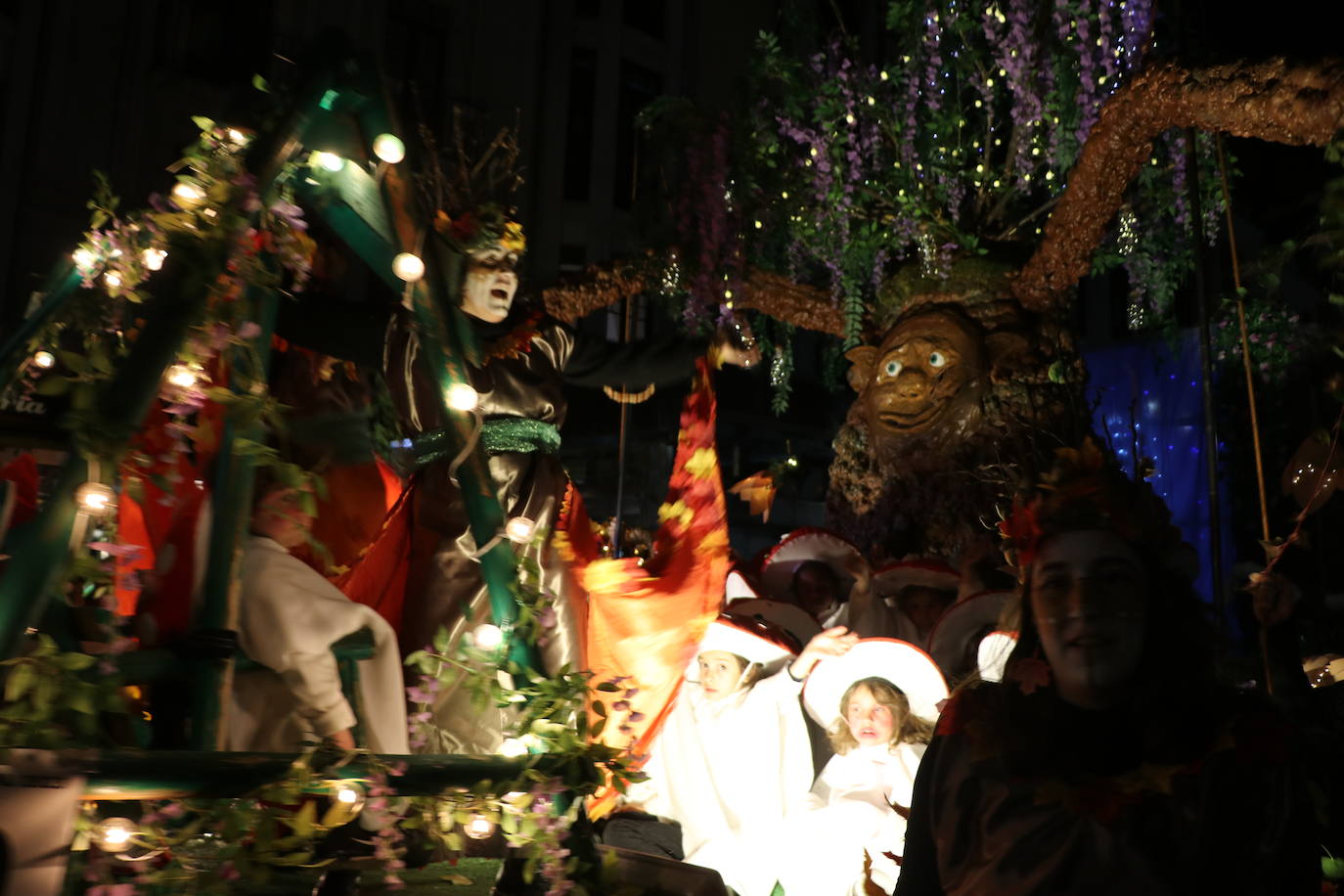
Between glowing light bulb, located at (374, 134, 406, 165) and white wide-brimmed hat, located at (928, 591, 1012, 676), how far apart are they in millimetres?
3434

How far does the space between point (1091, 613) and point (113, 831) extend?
1.69 metres

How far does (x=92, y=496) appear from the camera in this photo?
192cm

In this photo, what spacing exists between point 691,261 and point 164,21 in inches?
429

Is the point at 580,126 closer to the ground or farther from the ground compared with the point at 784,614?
farther from the ground

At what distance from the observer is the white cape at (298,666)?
2988 mm

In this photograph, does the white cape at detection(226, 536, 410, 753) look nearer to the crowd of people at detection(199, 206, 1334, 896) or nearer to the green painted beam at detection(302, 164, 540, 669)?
the crowd of people at detection(199, 206, 1334, 896)

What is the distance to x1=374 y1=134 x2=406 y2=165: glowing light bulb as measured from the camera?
8.11 feet

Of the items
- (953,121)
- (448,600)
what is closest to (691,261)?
(953,121)

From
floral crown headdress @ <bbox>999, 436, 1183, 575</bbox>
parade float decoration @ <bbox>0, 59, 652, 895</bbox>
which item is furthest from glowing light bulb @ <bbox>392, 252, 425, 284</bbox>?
floral crown headdress @ <bbox>999, 436, 1183, 575</bbox>

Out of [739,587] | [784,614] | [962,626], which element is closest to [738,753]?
[784,614]

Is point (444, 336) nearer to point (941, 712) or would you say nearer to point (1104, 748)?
point (941, 712)

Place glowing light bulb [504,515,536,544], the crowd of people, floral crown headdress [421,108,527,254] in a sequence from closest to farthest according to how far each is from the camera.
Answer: the crowd of people, glowing light bulb [504,515,536,544], floral crown headdress [421,108,527,254]

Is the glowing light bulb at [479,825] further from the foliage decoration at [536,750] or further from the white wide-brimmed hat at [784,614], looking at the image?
the white wide-brimmed hat at [784,614]

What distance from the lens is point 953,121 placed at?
7.57 m
